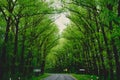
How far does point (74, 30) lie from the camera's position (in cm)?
3953

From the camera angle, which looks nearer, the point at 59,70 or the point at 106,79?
the point at 106,79

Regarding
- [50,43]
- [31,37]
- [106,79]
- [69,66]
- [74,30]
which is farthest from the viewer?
[69,66]

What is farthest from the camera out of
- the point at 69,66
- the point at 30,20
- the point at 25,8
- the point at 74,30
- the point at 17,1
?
the point at 69,66

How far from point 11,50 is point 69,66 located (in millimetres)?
69828

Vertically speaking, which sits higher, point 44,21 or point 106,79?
point 44,21

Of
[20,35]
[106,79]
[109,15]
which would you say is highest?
[20,35]

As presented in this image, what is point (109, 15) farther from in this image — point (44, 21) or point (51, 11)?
point (44, 21)

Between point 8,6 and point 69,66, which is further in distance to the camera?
point 69,66

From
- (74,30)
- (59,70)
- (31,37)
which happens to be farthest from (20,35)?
(59,70)

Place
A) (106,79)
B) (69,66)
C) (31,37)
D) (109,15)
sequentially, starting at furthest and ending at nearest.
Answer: (69,66)
(31,37)
(106,79)
(109,15)

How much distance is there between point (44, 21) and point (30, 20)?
3550 mm

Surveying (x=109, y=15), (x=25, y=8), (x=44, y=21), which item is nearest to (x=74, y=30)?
(x=44, y=21)

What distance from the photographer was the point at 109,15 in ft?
46.8

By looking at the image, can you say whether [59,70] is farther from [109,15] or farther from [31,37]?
[109,15]
